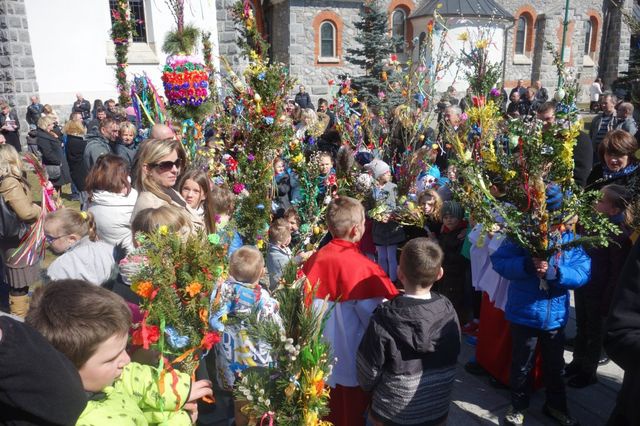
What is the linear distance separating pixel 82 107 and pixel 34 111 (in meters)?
1.14

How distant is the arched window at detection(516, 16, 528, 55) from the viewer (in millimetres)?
25058

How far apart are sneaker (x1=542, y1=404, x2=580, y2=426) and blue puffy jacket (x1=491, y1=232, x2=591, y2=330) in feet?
1.92

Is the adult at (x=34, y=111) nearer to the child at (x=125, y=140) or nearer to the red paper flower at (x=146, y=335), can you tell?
the child at (x=125, y=140)

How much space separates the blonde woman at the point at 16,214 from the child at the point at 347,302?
9.99ft

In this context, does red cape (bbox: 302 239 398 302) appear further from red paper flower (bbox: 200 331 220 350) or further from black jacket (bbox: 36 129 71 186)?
black jacket (bbox: 36 129 71 186)

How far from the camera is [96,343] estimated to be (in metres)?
1.51

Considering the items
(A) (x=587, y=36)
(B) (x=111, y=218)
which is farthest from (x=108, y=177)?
(A) (x=587, y=36)

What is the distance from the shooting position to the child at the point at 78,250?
9.37 ft

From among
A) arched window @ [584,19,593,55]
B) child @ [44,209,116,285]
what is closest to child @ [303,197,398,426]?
child @ [44,209,116,285]

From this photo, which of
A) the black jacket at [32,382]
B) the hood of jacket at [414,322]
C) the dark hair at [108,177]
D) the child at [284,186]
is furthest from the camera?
the child at [284,186]

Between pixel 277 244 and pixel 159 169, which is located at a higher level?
pixel 159 169

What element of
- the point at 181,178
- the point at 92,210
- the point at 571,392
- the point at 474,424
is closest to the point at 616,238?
the point at 571,392

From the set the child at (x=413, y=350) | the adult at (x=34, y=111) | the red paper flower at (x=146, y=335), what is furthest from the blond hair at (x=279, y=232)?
the adult at (x=34, y=111)

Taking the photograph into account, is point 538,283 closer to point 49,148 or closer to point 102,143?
point 102,143
